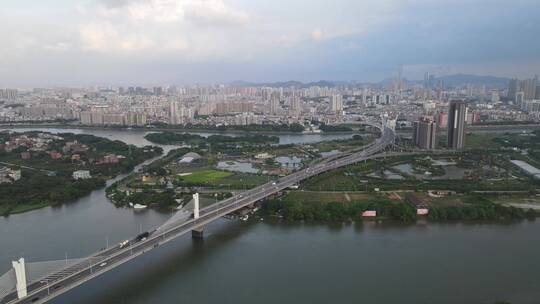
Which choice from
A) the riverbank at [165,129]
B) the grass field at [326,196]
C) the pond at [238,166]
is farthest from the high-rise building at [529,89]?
the grass field at [326,196]

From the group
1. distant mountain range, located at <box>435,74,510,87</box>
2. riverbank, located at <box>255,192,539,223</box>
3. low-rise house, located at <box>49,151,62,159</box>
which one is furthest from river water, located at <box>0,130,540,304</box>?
distant mountain range, located at <box>435,74,510,87</box>

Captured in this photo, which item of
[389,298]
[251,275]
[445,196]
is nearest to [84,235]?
[251,275]

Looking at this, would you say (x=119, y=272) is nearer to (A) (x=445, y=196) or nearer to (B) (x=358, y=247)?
(B) (x=358, y=247)

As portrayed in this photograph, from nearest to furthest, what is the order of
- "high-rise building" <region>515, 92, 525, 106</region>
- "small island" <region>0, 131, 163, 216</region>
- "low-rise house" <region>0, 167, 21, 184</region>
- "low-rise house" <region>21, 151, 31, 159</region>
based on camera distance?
"small island" <region>0, 131, 163, 216</region> → "low-rise house" <region>0, 167, 21, 184</region> → "low-rise house" <region>21, 151, 31, 159</region> → "high-rise building" <region>515, 92, 525, 106</region>

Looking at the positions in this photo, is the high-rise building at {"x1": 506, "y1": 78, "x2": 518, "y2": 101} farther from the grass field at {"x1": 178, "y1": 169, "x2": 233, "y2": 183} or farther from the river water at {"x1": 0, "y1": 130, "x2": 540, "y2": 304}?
the river water at {"x1": 0, "y1": 130, "x2": 540, "y2": 304}

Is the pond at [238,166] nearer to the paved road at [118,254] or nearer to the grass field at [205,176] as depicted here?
the grass field at [205,176]

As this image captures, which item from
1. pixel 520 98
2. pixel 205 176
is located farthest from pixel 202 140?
pixel 520 98

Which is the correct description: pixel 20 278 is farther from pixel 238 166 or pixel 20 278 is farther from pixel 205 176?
pixel 238 166
